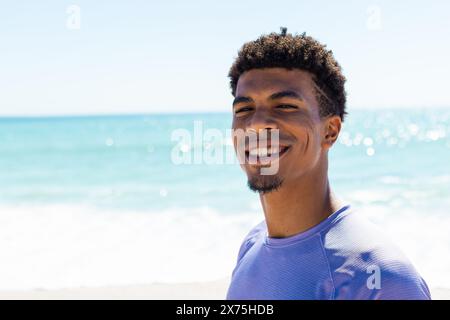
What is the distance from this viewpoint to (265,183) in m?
2.08

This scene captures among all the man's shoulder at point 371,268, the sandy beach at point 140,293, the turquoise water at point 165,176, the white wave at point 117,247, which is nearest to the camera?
the man's shoulder at point 371,268

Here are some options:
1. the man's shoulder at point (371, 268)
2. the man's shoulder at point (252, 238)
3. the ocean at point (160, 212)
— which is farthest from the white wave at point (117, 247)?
the man's shoulder at point (371, 268)

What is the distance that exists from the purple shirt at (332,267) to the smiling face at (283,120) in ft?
0.72

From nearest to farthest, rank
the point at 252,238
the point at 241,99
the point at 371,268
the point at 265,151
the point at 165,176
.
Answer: the point at 371,268
the point at 265,151
the point at 241,99
the point at 252,238
the point at 165,176

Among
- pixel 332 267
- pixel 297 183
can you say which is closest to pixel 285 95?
pixel 297 183

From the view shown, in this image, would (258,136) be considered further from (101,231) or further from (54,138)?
(54,138)

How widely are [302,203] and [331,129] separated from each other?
33 centimetres

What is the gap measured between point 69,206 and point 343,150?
13.3m

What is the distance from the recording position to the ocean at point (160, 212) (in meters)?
8.71

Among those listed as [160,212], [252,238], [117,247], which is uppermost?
[252,238]

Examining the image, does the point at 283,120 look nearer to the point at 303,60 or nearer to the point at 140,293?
the point at 303,60

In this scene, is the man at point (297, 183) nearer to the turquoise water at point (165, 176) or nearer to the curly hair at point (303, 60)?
the curly hair at point (303, 60)

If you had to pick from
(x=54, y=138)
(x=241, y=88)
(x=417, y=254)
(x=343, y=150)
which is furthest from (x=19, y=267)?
(x=54, y=138)
